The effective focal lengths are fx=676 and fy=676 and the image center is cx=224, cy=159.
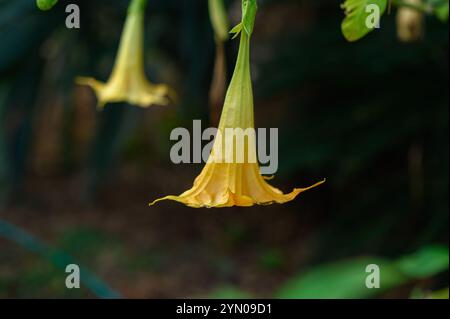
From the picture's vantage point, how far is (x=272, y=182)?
98.0 inches

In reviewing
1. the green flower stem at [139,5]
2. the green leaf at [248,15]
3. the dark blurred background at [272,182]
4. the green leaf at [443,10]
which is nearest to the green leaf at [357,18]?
the green leaf at [248,15]

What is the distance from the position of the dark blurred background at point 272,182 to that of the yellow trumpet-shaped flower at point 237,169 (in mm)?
512

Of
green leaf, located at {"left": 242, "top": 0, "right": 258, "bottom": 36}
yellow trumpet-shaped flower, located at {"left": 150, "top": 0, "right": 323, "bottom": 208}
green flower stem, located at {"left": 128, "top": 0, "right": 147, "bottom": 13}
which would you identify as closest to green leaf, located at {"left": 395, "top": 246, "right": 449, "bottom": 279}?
yellow trumpet-shaped flower, located at {"left": 150, "top": 0, "right": 323, "bottom": 208}

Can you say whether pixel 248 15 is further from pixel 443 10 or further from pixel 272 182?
pixel 272 182

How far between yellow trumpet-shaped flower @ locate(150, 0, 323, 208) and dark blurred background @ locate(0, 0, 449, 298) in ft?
1.68

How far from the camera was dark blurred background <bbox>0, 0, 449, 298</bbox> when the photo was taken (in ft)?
6.17

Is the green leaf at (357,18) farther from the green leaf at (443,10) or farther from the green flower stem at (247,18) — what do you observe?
the green leaf at (443,10)

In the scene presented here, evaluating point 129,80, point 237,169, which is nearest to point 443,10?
point 237,169

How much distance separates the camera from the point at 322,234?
2119mm

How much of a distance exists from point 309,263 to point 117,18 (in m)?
1.00

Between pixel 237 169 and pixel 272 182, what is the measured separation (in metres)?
1.88

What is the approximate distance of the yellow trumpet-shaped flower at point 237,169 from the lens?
608 mm

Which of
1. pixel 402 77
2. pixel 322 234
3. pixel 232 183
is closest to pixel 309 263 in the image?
pixel 322 234
